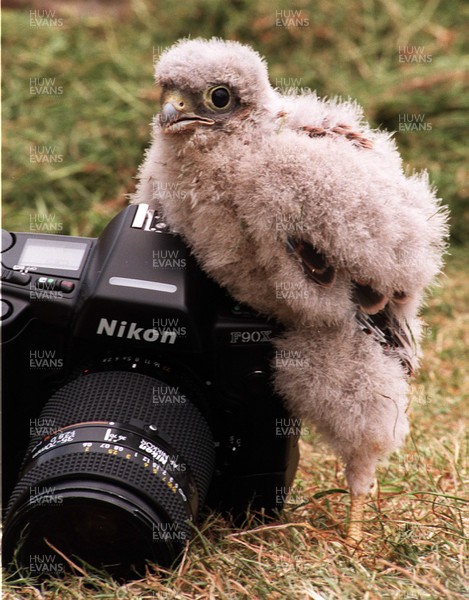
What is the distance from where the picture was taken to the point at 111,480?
1303 millimetres

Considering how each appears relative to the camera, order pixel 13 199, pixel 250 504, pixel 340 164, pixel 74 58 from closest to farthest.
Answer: pixel 340 164 → pixel 250 504 → pixel 13 199 → pixel 74 58

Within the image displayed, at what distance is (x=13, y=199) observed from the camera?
10.1 ft

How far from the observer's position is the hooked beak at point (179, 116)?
1.38 meters

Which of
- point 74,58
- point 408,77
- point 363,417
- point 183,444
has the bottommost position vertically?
point 183,444

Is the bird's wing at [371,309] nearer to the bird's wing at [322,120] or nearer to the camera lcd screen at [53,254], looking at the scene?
the bird's wing at [322,120]

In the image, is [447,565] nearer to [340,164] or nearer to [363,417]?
[363,417]

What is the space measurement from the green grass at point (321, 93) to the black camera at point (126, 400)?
77 mm

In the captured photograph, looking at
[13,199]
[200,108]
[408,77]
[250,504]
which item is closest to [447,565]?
[250,504]

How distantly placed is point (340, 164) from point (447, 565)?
664 mm

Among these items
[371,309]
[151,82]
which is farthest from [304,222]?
[151,82]

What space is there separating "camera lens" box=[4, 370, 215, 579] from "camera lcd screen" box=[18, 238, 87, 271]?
0.20 m

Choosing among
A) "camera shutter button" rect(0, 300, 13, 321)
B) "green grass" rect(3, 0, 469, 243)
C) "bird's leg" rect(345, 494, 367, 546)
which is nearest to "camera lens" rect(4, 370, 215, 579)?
"camera shutter button" rect(0, 300, 13, 321)

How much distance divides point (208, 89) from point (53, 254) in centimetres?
40

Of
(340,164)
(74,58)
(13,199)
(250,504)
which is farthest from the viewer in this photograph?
(74,58)
